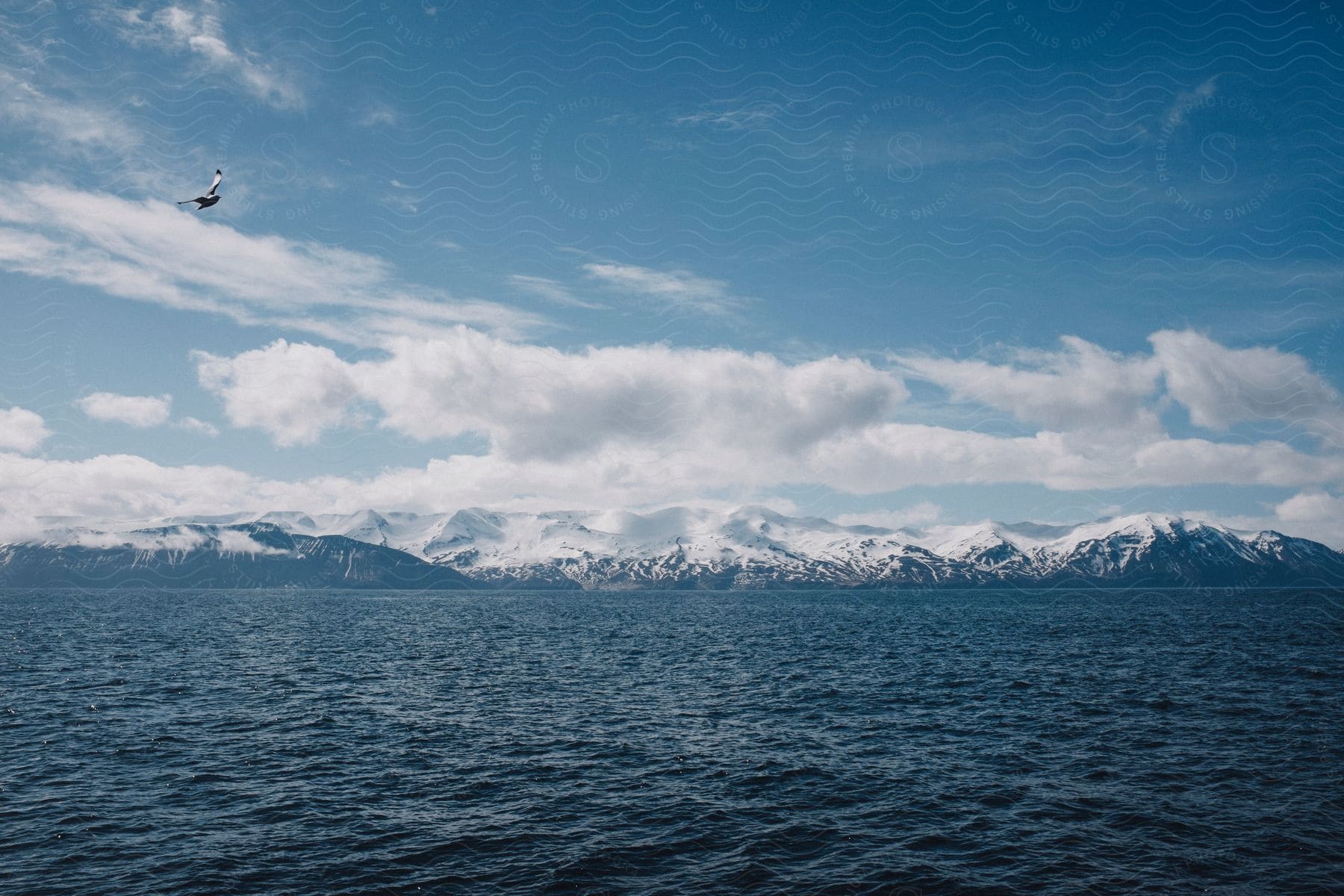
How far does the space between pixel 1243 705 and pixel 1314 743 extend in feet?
44.9

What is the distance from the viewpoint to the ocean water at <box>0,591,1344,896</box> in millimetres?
30500

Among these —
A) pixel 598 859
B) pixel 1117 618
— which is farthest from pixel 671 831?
pixel 1117 618

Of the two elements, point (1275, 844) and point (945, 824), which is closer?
point (1275, 844)

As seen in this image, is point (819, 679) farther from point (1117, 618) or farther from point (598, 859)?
point (1117, 618)

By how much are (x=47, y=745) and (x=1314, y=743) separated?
82.5 meters

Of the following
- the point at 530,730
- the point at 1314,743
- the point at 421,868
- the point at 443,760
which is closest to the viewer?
the point at 421,868

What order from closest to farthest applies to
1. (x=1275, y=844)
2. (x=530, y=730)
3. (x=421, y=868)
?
(x=421, y=868) → (x=1275, y=844) → (x=530, y=730)

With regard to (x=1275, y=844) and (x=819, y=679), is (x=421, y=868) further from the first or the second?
(x=819, y=679)

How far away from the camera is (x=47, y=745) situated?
48.3 metres

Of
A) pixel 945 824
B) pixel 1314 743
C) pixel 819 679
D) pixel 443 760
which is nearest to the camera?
pixel 945 824

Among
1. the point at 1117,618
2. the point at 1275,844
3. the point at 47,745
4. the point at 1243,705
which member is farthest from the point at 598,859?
the point at 1117,618

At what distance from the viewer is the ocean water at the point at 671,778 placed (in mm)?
30500

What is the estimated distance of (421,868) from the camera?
100.0ft

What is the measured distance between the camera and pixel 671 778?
140 ft
